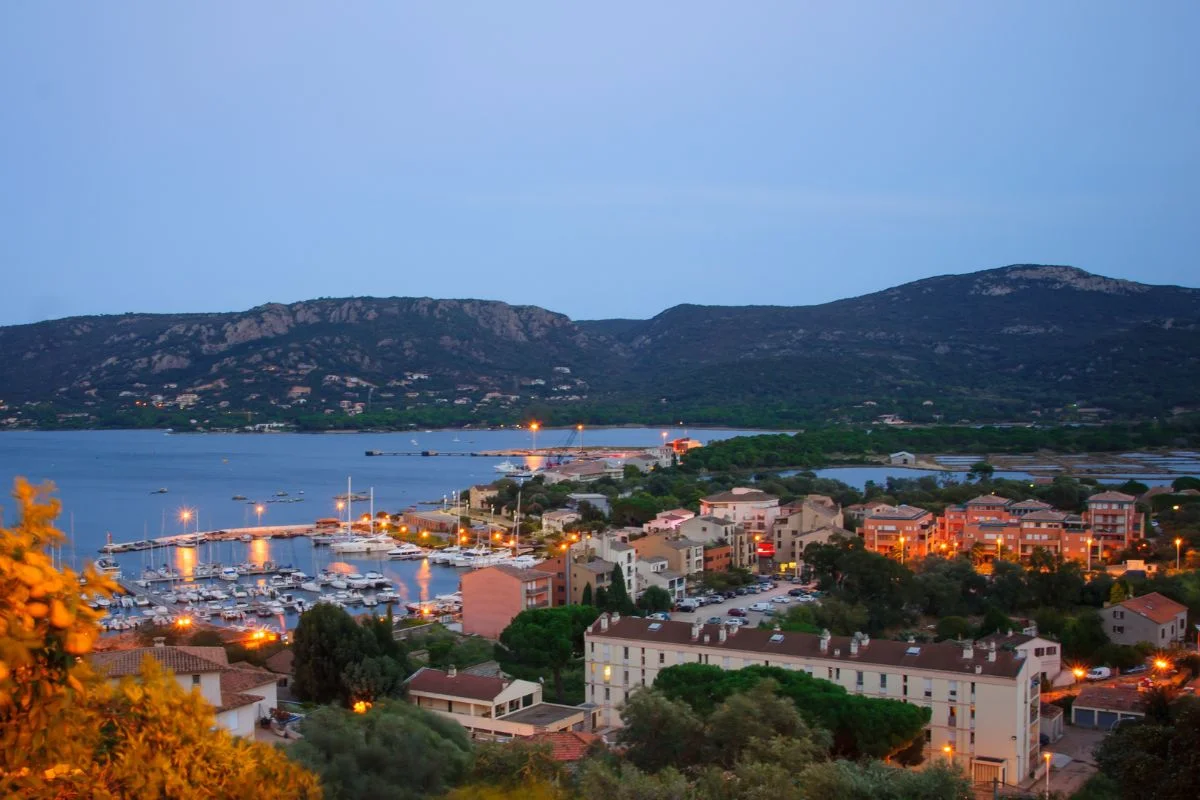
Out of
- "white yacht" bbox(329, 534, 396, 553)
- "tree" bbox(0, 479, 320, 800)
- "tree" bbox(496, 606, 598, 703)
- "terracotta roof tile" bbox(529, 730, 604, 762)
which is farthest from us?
"white yacht" bbox(329, 534, 396, 553)

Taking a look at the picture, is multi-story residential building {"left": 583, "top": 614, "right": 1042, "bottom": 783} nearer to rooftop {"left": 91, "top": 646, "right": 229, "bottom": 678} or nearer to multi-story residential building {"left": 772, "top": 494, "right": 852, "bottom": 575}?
rooftop {"left": 91, "top": 646, "right": 229, "bottom": 678}

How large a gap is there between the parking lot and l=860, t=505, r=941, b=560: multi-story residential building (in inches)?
144

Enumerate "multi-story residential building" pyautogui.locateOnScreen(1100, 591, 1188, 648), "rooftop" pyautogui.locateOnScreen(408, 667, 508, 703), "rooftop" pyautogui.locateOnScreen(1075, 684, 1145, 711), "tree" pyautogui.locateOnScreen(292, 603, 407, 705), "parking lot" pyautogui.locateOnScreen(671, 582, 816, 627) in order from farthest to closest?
"parking lot" pyautogui.locateOnScreen(671, 582, 816, 627) → "multi-story residential building" pyautogui.locateOnScreen(1100, 591, 1188, 648) → "rooftop" pyautogui.locateOnScreen(1075, 684, 1145, 711) → "tree" pyautogui.locateOnScreen(292, 603, 407, 705) → "rooftop" pyautogui.locateOnScreen(408, 667, 508, 703)

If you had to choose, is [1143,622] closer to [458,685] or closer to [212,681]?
[458,685]

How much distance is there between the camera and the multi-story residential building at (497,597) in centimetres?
1658

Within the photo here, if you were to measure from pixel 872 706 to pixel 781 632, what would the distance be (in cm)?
225

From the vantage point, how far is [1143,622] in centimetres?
1459

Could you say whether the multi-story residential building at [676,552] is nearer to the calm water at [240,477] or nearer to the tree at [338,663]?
the calm water at [240,477]

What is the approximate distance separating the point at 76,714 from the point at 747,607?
54.2 ft

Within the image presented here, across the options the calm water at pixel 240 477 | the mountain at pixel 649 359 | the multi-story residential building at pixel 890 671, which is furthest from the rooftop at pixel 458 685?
the mountain at pixel 649 359

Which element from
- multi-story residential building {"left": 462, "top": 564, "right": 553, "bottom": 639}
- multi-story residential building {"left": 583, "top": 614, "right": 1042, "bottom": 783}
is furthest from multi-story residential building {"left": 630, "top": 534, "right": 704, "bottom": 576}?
multi-story residential building {"left": 583, "top": 614, "right": 1042, "bottom": 783}

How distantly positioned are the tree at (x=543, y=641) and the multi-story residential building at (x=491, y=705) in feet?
4.94

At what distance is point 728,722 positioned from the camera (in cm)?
859

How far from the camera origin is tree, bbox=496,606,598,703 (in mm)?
13234
